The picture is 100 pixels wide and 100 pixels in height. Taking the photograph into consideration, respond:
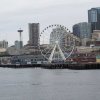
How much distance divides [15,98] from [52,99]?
4.38 m

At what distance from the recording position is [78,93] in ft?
200

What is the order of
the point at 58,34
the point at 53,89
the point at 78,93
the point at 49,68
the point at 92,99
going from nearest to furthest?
the point at 92,99, the point at 78,93, the point at 53,89, the point at 58,34, the point at 49,68

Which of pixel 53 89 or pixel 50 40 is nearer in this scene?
pixel 53 89

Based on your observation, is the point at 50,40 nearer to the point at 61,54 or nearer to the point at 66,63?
the point at 61,54

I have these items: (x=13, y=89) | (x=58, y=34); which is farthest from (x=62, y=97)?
(x=58, y=34)

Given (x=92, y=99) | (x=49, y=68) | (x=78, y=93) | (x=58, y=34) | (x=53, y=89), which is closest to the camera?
(x=92, y=99)

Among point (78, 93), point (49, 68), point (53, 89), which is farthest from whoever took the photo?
point (49, 68)

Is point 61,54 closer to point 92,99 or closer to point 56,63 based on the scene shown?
point 56,63

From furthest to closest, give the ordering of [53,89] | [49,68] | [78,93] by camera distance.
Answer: [49,68], [53,89], [78,93]

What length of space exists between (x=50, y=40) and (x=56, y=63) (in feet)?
45.6

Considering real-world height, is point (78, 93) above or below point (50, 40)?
below

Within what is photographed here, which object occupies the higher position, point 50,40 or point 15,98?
point 50,40

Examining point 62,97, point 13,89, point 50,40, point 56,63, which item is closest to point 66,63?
point 56,63

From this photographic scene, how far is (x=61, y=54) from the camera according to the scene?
149000 millimetres
